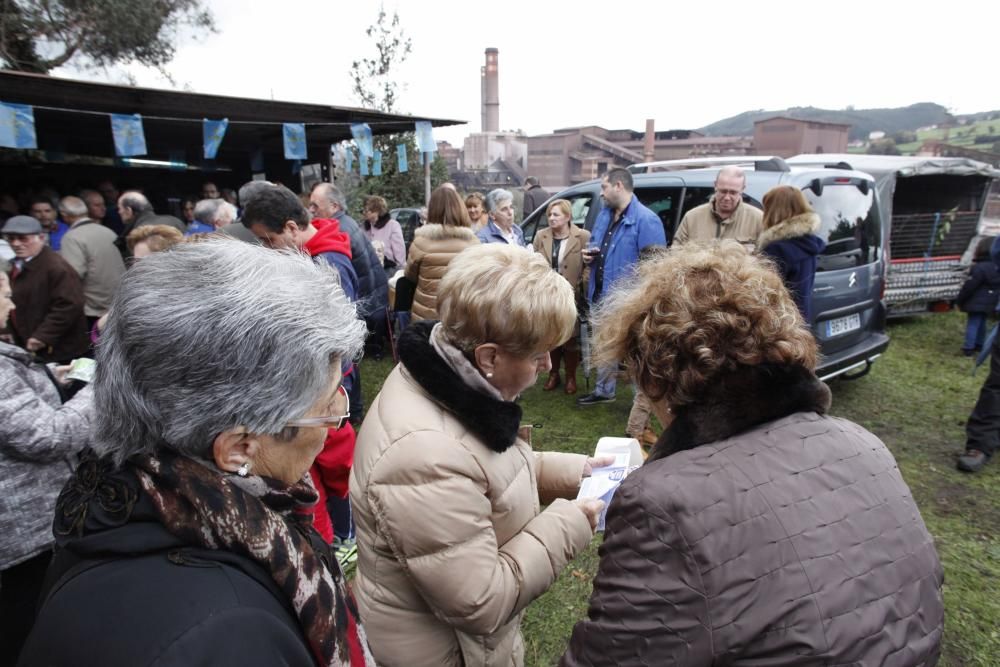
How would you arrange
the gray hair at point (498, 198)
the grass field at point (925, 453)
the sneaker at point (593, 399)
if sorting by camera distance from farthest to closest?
the gray hair at point (498, 198) → the sneaker at point (593, 399) → the grass field at point (925, 453)

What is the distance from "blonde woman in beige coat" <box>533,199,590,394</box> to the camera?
550 centimetres

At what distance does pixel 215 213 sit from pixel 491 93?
5226 cm

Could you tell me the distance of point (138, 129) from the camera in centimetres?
703

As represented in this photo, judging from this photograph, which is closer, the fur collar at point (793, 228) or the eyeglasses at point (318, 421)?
the eyeglasses at point (318, 421)

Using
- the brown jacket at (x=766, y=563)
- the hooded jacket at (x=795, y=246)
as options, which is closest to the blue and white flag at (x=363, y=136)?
the hooded jacket at (x=795, y=246)

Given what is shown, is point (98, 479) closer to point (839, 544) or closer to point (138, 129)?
point (839, 544)

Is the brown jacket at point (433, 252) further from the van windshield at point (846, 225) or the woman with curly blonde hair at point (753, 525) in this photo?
the woman with curly blonde hair at point (753, 525)

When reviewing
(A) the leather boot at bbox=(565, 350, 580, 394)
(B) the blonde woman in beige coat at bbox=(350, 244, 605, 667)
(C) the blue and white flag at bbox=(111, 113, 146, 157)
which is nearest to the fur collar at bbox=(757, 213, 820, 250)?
(A) the leather boot at bbox=(565, 350, 580, 394)

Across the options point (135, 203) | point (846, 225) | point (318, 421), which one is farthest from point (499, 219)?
point (318, 421)

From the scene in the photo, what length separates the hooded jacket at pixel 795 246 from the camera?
13.2ft

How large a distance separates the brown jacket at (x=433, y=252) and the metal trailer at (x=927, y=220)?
5.54 meters

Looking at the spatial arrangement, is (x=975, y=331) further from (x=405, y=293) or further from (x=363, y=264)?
(x=363, y=264)

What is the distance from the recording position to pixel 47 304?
12.3 feet

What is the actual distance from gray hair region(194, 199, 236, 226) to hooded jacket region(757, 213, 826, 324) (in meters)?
4.30
